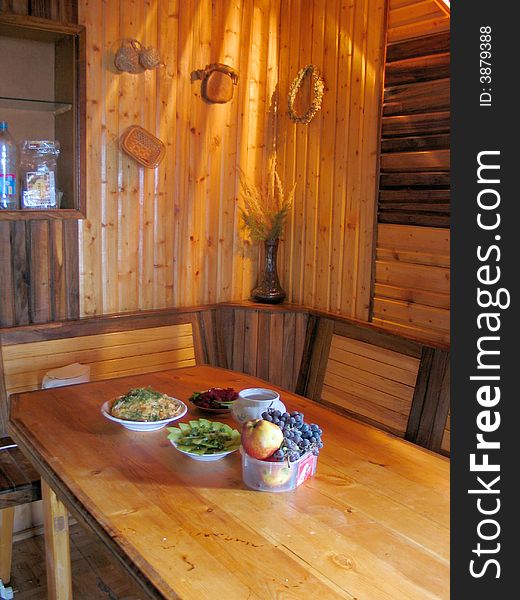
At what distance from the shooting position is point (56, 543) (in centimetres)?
212

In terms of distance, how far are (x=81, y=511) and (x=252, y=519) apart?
0.40 meters

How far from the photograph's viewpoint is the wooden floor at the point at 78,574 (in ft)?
9.13

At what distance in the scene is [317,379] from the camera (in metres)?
3.75

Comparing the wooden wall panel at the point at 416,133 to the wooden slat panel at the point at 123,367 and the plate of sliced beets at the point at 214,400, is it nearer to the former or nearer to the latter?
the wooden slat panel at the point at 123,367

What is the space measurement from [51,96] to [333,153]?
1.44 metres

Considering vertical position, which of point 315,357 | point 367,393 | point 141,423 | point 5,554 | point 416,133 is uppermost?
point 416,133

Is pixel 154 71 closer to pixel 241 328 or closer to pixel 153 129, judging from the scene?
pixel 153 129

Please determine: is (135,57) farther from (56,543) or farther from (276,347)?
(56,543)

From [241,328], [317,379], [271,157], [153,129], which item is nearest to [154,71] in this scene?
[153,129]

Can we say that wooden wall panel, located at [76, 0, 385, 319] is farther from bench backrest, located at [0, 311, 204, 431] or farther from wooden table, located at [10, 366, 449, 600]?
wooden table, located at [10, 366, 449, 600]

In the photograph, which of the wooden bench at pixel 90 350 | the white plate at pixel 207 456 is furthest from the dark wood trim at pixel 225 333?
the white plate at pixel 207 456

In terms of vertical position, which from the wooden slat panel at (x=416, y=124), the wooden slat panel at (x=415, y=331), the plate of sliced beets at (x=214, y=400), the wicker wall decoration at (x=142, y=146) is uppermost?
the wooden slat panel at (x=416, y=124)

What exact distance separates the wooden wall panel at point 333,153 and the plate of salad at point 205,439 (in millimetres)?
1725

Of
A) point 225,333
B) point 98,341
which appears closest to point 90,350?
point 98,341
